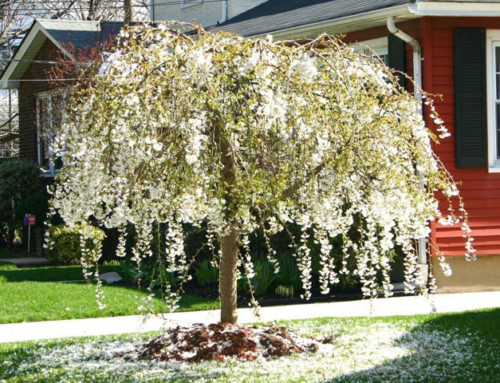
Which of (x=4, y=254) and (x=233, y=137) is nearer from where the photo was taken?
(x=233, y=137)

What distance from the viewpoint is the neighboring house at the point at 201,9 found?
19734mm

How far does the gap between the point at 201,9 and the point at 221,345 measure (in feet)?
47.7

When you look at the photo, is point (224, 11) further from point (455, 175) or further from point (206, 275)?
A: point (455, 175)

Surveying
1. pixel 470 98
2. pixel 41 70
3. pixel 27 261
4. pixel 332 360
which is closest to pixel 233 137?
pixel 332 360

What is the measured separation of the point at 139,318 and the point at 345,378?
4018 mm

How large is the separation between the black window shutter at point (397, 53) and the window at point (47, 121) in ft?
25.1

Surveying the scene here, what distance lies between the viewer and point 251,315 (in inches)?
398

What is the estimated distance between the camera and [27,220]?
57.9ft

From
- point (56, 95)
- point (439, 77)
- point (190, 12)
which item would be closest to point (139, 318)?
point (439, 77)

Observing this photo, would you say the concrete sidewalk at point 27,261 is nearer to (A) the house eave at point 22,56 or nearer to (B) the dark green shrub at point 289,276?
(A) the house eave at point 22,56

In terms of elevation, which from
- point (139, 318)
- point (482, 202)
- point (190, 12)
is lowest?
point (139, 318)

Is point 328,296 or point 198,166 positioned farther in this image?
point 328,296

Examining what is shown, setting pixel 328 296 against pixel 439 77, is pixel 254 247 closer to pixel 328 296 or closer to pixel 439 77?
pixel 328 296

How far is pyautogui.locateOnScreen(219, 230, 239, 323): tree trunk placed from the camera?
7.61 m
